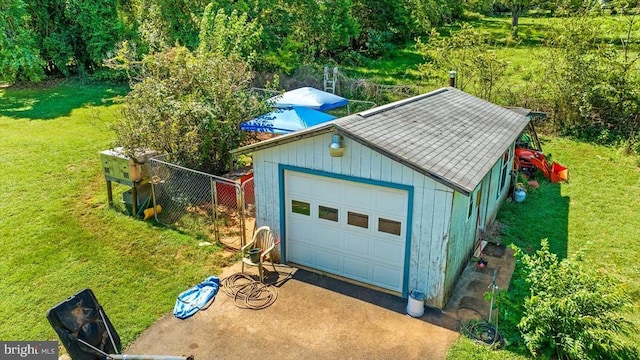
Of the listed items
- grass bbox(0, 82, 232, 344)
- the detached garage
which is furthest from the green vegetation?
the detached garage

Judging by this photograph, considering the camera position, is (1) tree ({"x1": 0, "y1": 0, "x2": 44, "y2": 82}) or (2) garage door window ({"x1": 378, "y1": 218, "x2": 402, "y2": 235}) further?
(1) tree ({"x1": 0, "y1": 0, "x2": 44, "y2": 82})

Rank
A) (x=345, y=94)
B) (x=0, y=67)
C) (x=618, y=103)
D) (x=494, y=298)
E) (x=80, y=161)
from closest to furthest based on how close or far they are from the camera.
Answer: (x=494, y=298) → (x=80, y=161) → (x=618, y=103) → (x=345, y=94) → (x=0, y=67)

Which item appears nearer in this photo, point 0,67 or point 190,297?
Answer: point 190,297

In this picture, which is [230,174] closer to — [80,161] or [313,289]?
[313,289]

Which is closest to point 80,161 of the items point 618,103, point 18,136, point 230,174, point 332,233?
point 18,136

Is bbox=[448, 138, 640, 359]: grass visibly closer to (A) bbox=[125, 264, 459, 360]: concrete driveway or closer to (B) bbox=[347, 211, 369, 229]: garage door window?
(A) bbox=[125, 264, 459, 360]: concrete driveway

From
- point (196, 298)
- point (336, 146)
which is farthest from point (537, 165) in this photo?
point (196, 298)

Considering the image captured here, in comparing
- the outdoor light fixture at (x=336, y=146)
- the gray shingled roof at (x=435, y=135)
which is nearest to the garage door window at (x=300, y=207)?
the gray shingled roof at (x=435, y=135)

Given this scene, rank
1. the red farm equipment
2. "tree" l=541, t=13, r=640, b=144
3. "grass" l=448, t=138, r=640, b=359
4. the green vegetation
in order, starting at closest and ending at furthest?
"grass" l=448, t=138, r=640, b=359, the green vegetation, the red farm equipment, "tree" l=541, t=13, r=640, b=144
